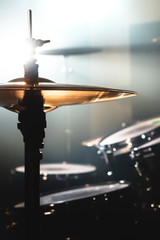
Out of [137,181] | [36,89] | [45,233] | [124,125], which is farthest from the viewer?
[124,125]

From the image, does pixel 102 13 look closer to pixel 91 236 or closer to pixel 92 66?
pixel 92 66

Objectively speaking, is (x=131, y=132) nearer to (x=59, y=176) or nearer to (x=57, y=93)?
(x=59, y=176)

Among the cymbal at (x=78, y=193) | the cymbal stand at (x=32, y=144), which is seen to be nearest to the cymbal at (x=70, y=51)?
the cymbal at (x=78, y=193)

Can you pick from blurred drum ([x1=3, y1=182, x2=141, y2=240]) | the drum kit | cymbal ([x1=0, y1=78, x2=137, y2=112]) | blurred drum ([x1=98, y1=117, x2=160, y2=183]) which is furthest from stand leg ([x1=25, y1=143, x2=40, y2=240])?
blurred drum ([x1=98, y1=117, x2=160, y2=183])

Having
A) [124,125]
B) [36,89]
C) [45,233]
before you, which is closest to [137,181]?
[124,125]

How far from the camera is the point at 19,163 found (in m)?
1.60

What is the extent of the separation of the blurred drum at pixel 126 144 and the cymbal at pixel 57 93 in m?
0.56

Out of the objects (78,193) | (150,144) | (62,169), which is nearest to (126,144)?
(150,144)

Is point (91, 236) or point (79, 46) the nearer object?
point (91, 236)

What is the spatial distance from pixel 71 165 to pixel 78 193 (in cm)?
40

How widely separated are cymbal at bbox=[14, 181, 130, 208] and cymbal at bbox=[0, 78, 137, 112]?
0.48 m

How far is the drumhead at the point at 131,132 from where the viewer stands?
128 centimetres

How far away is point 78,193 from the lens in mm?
1190

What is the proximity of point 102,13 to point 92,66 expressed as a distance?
0.86 feet
